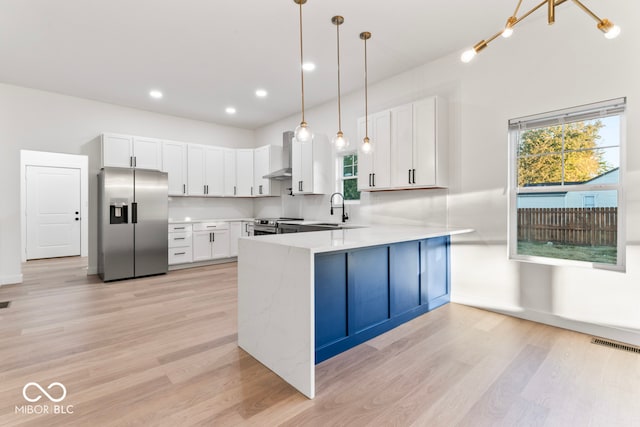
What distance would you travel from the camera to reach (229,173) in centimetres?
647

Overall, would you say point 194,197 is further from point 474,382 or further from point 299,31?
point 474,382

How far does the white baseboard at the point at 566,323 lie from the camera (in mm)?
2580

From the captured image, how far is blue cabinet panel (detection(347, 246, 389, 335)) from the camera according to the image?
2.47 meters

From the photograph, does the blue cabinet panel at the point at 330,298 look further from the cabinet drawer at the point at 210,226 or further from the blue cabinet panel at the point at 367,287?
the cabinet drawer at the point at 210,226

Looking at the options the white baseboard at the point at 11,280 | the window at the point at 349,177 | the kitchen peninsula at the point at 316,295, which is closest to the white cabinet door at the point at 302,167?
the window at the point at 349,177

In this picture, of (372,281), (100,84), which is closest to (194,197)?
(100,84)

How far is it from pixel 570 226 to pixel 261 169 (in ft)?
16.6

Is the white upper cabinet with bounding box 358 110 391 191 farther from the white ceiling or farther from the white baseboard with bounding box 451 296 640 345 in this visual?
the white baseboard with bounding box 451 296 640 345

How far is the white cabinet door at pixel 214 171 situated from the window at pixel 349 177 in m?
2.66

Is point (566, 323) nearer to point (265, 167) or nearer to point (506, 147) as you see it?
point (506, 147)

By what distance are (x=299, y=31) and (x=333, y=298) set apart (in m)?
2.67

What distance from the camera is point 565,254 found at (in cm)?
303

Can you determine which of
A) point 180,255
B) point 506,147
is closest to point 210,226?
Answer: point 180,255

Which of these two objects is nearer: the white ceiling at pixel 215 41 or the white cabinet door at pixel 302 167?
the white ceiling at pixel 215 41
